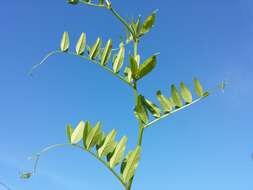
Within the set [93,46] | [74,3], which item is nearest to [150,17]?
[93,46]

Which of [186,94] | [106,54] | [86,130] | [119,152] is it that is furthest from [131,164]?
[106,54]

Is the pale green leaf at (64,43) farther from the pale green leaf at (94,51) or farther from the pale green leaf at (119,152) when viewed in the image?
the pale green leaf at (119,152)

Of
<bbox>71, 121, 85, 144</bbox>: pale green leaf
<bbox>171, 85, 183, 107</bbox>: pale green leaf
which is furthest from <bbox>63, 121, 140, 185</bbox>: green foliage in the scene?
<bbox>171, 85, 183, 107</bbox>: pale green leaf

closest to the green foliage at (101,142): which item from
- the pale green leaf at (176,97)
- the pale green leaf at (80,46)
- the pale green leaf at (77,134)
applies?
the pale green leaf at (77,134)

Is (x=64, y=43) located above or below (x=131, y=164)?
above

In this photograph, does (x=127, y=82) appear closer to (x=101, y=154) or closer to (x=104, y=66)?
(x=104, y=66)

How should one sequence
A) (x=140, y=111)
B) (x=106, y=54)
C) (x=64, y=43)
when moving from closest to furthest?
(x=140, y=111) < (x=106, y=54) < (x=64, y=43)

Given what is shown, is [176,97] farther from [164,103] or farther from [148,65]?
[148,65]

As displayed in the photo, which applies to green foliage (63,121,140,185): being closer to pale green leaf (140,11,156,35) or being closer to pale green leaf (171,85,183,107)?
pale green leaf (171,85,183,107)
